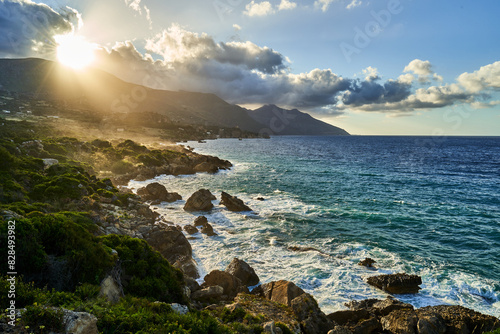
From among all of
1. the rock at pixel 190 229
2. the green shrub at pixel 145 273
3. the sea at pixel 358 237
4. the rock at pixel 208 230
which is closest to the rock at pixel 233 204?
the sea at pixel 358 237

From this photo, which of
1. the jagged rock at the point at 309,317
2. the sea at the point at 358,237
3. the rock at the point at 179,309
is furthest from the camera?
the sea at the point at 358,237

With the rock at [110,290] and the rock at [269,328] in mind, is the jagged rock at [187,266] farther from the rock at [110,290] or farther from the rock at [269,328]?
the rock at [269,328]

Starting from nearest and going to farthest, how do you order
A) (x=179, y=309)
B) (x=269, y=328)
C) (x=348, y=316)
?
1. (x=179, y=309)
2. (x=269, y=328)
3. (x=348, y=316)

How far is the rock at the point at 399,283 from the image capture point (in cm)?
1822

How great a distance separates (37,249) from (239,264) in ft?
41.1

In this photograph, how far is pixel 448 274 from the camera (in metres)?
20.2

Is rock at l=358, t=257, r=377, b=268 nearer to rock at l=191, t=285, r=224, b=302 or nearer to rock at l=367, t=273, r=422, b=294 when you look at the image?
rock at l=367, t=273, r=422, b=294

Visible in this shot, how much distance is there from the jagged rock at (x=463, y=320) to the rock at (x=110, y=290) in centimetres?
1576

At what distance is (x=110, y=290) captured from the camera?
32.2ft

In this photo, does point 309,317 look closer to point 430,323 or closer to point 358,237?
point 430,323

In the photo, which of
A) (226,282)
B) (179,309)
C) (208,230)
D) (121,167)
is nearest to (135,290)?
(179,309)

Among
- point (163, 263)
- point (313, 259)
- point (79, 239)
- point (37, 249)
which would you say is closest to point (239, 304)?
point (163, 263)

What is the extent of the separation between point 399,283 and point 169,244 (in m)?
18.8

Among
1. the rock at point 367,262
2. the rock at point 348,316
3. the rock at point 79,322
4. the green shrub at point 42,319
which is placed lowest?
the rock at point 348,316
